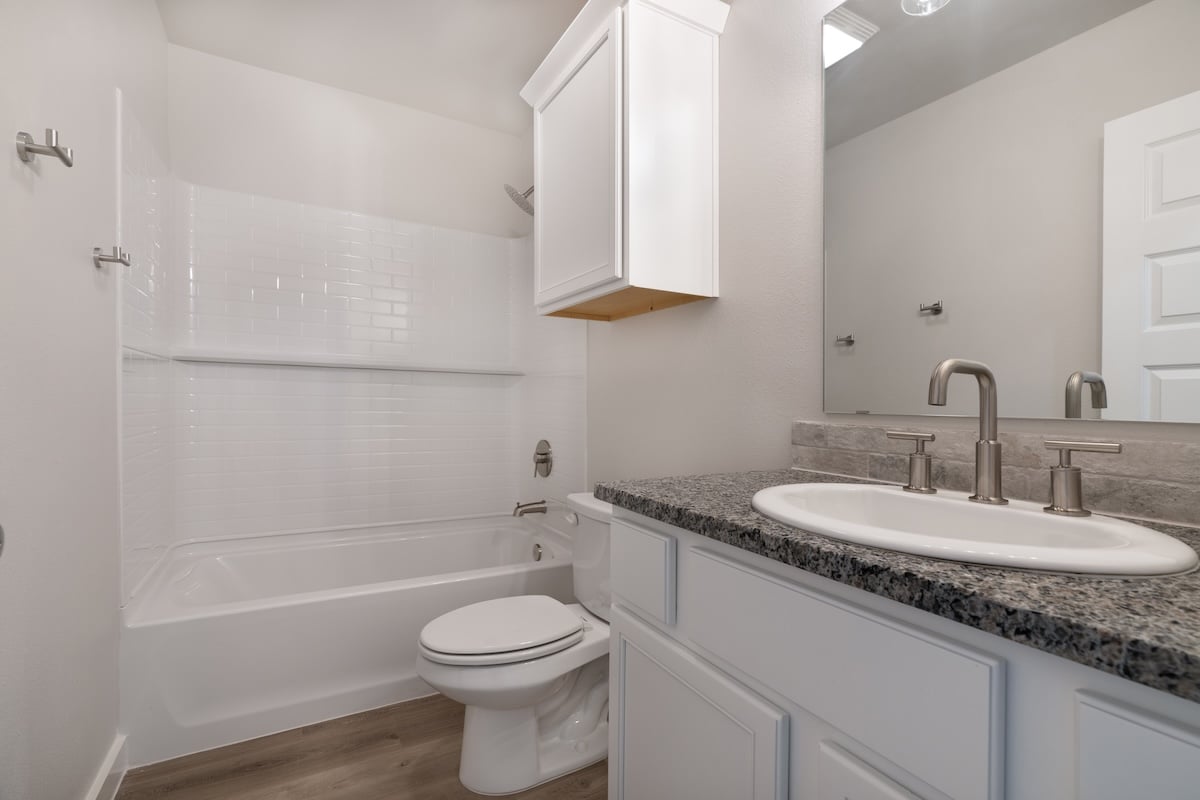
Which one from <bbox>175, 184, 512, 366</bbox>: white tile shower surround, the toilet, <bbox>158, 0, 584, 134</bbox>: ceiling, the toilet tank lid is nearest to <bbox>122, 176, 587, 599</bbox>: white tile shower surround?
<bbox>175, 184, 512, 366</bbox>: white tile shower surround

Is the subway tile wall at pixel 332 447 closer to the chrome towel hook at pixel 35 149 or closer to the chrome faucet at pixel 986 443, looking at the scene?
the chrome towel hook at pixel 35 149

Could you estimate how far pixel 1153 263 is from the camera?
78 cm

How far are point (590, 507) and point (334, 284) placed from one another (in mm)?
1740

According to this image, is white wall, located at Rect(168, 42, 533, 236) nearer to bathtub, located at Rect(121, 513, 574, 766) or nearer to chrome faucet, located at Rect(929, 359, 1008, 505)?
bathtub, located at Rect(121, 513, 574, 766)

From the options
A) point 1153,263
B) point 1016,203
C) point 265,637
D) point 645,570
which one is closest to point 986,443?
point 1153,263

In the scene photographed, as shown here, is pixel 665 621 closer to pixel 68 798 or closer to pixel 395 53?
pixel 68 798

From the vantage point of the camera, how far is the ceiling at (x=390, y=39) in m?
1.99

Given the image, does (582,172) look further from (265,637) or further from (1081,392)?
(265,637)

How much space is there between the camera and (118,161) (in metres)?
1.54

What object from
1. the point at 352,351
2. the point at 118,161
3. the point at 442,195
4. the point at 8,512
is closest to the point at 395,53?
the point at 442,195

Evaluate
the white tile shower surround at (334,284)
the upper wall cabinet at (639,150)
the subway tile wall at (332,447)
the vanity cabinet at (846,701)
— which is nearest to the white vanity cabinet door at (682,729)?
the vanity cabinet at (846,701)

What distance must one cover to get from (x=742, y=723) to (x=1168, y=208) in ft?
3.13

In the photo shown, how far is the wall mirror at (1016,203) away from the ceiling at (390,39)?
4.52 feet

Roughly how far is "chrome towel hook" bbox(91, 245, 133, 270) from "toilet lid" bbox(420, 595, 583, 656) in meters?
1.30
